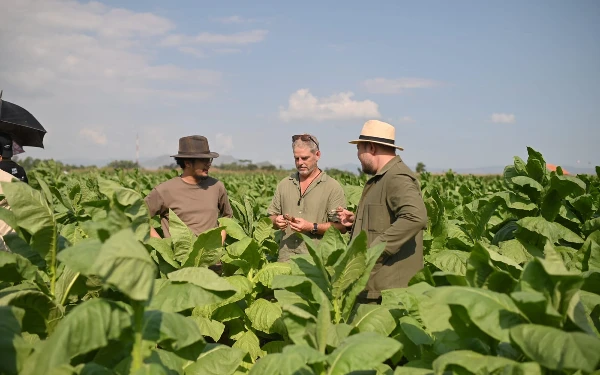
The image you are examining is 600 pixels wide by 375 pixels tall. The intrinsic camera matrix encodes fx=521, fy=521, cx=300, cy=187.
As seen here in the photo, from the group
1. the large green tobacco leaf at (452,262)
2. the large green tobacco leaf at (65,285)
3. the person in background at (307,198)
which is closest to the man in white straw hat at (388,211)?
the large green tobacco leaf at (452,262)

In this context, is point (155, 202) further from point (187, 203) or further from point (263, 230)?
point (263, 230)

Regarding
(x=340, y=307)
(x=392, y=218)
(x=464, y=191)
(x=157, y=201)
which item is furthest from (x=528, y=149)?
(x=464, y=191)

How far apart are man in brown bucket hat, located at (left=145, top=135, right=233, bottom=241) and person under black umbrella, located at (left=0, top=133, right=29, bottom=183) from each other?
1097 millimetres

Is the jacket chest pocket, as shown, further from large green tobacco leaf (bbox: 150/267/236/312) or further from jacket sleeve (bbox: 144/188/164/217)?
jacket sleeve (bbox: 144/188/164/217)

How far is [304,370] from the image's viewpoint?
214 centimetres

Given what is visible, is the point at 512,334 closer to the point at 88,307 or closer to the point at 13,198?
the point at 88,307

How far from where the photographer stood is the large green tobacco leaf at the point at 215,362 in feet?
7.90

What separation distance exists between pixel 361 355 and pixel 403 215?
1.63 m

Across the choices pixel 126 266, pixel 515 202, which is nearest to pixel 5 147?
pixel 126 266

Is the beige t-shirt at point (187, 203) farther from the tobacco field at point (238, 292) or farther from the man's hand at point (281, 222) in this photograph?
the tobacco field at point (238, 292)

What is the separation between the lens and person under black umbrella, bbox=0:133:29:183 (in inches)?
167

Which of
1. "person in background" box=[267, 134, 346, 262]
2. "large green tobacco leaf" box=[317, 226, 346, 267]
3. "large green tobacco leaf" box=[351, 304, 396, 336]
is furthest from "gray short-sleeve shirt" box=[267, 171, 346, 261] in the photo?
"large green tobacco leaf" box=[351, 304, 396, 336]

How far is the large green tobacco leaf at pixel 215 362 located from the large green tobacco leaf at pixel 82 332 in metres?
0.63

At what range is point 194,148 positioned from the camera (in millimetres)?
5027
